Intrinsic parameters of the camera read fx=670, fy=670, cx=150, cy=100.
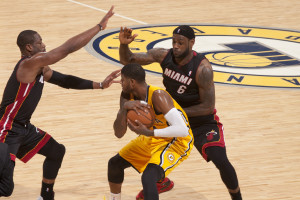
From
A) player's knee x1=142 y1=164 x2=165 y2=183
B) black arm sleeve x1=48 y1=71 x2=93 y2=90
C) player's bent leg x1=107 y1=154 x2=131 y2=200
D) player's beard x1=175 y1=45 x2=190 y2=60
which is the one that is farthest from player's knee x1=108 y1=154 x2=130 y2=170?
player's beard x1=175 y1=45 x2=190 y2=60

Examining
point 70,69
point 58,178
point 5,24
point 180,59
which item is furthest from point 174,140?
point 5,24

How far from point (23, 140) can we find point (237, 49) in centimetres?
717

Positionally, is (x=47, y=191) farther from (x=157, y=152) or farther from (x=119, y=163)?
(x=157, y=152)

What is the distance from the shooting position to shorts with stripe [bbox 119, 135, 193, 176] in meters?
6.18

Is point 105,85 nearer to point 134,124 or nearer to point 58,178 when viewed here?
point 134,124

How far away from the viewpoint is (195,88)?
22.2ft

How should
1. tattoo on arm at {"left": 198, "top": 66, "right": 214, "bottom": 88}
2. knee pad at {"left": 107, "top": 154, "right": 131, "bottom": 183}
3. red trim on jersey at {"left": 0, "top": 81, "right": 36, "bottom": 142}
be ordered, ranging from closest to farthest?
red trim on jersey at {"left": 0, "top": 81, "right": 36, "bottom": 142}
knee pad at {"left": 107, "top": 154, "right": 131, "bottom": 183}
tattoo on arm at {"left": 198, "top": 66, "right": 214, "bottom": 88}

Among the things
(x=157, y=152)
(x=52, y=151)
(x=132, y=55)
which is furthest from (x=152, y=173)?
(x=132, y=55)

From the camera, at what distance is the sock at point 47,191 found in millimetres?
6879

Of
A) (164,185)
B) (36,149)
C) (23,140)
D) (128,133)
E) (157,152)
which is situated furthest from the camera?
(128,133)

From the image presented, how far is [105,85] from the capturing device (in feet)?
22.3

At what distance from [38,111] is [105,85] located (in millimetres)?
3204

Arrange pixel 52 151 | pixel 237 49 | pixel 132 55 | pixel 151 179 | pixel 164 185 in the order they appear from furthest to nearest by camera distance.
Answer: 1. pixel 237 49
2. pixel 164 185
3. pixel 132 55
4. pixel 52 151
5. pixel 151 179

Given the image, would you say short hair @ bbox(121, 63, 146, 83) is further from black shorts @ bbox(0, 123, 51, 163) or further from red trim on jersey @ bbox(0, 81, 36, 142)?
black shorts @ bbox(0, 123, 51, 163)
